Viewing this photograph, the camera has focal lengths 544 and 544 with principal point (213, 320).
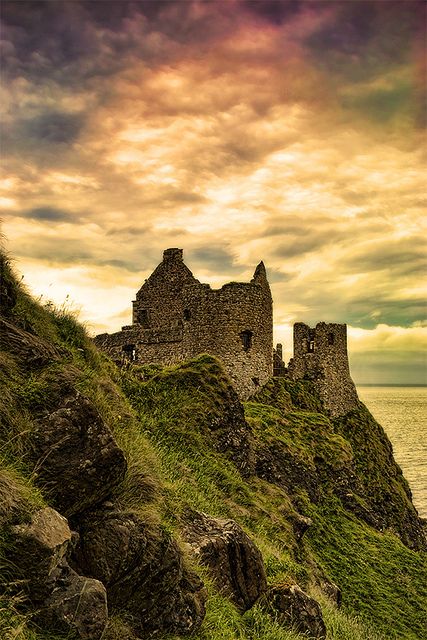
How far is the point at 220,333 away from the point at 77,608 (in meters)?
23.3

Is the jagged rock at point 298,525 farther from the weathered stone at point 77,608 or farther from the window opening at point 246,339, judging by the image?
the window opening at point 246,339

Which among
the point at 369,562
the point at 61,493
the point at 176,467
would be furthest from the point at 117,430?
the point at 369,562

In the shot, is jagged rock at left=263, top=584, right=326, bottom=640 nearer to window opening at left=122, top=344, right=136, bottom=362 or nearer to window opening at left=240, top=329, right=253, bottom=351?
window opening at left=240, top=329, right=253, bottom=351

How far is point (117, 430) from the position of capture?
8617 mm

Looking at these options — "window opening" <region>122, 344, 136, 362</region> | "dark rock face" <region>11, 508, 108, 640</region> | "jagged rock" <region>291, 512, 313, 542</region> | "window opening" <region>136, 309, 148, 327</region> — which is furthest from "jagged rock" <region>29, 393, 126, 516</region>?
"window opening" <region>136, 309, 148, 327</region>

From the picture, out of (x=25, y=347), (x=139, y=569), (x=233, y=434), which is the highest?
(x=25, y=347)

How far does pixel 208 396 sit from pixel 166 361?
13537 millimetres

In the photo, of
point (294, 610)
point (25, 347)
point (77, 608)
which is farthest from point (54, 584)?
point (294, 610)

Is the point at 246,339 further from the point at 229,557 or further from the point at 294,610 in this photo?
the point at 229,557

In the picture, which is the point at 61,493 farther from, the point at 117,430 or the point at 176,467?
the point at 176,467

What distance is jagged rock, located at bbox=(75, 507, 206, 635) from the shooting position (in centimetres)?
638

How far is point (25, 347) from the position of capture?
7.43 meters

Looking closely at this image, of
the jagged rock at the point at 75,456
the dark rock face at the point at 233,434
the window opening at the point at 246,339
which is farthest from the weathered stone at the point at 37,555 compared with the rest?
the window opening at the point at 246,339

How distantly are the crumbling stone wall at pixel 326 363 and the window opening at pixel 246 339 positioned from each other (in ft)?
24.4
